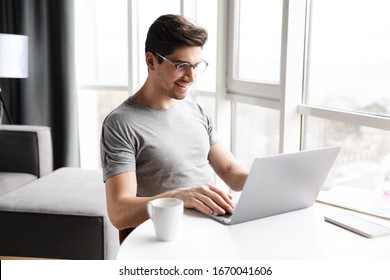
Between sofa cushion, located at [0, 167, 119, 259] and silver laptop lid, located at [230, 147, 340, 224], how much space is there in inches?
46.1

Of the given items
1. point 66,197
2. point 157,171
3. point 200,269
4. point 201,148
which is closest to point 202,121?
point 201,148

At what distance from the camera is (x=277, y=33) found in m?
2.32

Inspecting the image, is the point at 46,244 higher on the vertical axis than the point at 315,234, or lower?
lower

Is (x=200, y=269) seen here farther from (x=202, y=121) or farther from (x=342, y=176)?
(x=342, y=176)

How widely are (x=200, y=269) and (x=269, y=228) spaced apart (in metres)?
0.25

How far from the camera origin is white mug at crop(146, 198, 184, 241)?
99 centimetres

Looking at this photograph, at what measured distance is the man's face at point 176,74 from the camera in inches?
57.7

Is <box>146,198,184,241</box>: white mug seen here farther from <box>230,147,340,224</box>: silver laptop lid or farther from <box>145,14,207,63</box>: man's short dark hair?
<box>145,14,207,63</box>: man's short dark hair

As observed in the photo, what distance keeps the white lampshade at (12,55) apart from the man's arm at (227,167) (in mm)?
2140

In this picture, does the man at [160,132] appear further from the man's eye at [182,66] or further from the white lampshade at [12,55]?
the white lampshade at [12,55]

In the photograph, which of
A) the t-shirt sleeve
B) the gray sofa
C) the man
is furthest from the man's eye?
the gray sofa

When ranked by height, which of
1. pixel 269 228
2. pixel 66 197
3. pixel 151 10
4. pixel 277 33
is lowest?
pixel 66 197

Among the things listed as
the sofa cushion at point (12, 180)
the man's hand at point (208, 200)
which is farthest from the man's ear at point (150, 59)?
the sofa cushion at point (12, 180)

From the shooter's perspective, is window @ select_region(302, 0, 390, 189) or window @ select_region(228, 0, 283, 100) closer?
window @ select_region(302, 0, 390, 189)
